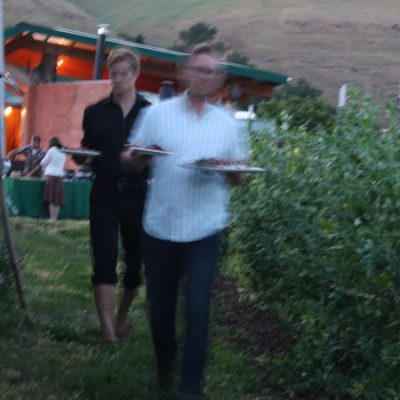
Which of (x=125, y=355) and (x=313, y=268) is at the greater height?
(x=313, y=268)

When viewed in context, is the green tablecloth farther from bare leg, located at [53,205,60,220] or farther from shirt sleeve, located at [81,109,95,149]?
shirt sleeve, located at [81,109,95,149]

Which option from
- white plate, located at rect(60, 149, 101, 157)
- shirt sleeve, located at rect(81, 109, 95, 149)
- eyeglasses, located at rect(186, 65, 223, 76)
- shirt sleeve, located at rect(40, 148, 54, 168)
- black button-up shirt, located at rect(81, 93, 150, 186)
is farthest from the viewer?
shirt sleeve, located at rect(40, 148, 54, 168)

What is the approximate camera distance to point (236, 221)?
7902 mm

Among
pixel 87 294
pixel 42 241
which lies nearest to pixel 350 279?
pixel 87 294

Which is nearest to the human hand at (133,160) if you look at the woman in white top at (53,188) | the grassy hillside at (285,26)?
the woman in white top at (53,188)

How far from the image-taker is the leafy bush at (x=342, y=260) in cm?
479

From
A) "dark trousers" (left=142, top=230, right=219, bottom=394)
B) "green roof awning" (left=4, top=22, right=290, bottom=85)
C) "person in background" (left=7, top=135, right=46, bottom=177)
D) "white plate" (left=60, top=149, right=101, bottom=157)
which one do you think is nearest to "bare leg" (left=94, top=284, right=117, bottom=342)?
"white plate" (left=60, top=149, right=101, bottom=157)

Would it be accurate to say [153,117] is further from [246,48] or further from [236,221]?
[246,48]

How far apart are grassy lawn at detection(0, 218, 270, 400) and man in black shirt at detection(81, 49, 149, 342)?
1.05 ft

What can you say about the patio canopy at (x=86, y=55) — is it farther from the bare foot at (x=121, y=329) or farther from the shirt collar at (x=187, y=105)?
the shirt collar at (x=187, y=105)

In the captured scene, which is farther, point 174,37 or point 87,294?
point 174,37

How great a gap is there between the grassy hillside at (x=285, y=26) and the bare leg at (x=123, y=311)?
4832 centimetres

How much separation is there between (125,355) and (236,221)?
233 centimetres

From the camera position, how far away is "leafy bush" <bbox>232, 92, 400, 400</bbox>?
4.79 m
